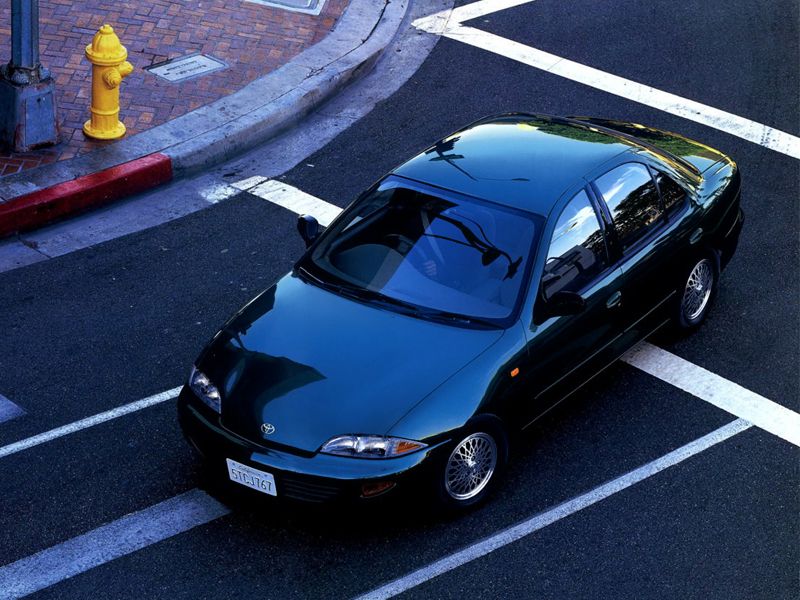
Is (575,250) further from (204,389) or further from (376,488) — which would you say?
(204,389)

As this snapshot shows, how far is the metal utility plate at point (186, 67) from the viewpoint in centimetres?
1167

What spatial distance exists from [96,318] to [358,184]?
2868 millimetres

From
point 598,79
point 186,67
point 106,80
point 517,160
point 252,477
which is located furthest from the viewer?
point 598,79

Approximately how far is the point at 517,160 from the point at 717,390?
2.00m

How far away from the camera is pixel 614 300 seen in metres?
7.30

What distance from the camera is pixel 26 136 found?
1012 centimetres

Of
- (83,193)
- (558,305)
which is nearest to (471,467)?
(558,305)

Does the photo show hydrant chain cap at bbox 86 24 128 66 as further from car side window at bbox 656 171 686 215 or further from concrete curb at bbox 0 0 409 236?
car side window at bbox 656 171 686 215

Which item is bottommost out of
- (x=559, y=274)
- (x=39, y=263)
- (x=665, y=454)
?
(x=39, y=263)

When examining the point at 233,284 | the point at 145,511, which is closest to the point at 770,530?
the point at 145,511

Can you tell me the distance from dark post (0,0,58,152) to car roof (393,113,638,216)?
3.92 m

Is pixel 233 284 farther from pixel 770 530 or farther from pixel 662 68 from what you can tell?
pixel 662 68

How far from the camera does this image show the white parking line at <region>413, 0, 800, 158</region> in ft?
37.4

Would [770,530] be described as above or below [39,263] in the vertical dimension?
above
